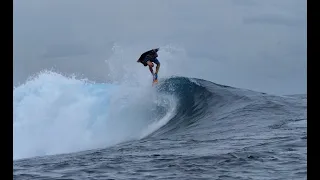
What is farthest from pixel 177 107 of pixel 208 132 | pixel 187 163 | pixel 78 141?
pixel 187 163

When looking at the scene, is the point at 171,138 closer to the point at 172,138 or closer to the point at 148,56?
the point at 172,138

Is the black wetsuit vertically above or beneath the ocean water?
above

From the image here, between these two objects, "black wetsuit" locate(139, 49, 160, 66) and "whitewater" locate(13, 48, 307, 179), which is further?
"black wetsuit" locate(139, 49, 160, 66)

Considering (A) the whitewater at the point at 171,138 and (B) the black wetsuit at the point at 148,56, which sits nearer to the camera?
(A) the whitewater at the point at 171,138

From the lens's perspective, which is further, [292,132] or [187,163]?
[292,132]

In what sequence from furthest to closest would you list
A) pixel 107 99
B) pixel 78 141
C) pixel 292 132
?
1. pixel 107 99
2. pixel 78 141
3. pixel 292 132

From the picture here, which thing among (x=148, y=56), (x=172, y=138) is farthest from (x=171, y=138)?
(x=148, y=56)

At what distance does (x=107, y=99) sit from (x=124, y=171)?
18.3 meters

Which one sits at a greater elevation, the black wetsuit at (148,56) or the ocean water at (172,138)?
the black wetsuit at (148,56)

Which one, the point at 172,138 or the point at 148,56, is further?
the point at 148,56
